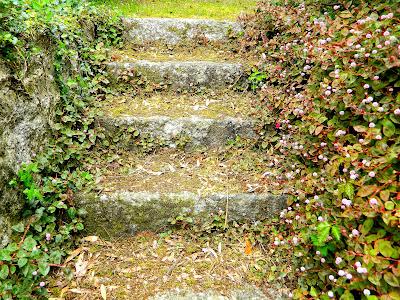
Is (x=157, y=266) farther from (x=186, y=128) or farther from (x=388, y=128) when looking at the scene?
(x=388, y=128)

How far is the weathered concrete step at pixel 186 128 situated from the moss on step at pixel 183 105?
10cm

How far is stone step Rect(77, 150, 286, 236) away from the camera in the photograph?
2.44 metres

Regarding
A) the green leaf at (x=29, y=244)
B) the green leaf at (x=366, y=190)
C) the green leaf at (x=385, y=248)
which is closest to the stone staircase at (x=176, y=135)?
the green leaf at (x=29, y=244)

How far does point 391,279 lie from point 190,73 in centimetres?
263

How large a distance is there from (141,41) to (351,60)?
108 inches

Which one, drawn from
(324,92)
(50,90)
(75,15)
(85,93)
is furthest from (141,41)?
(324,92)

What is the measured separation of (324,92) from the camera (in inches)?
87.8

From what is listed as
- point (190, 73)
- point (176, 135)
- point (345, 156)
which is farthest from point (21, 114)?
point (345, 156)

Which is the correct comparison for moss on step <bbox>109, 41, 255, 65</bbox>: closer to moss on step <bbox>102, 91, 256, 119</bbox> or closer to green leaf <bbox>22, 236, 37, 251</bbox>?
moss on step <bbox>102, 91, 256, 119</bbox>

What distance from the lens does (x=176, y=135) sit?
2980 mm

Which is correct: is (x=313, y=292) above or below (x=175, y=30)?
below

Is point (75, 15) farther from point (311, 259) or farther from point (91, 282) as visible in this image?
point (311, 259)

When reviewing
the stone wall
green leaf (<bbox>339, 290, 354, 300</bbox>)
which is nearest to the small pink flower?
green leaf (<bbox>339, 290, 354, 300</bbox>)

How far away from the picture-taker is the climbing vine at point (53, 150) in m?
1.94
